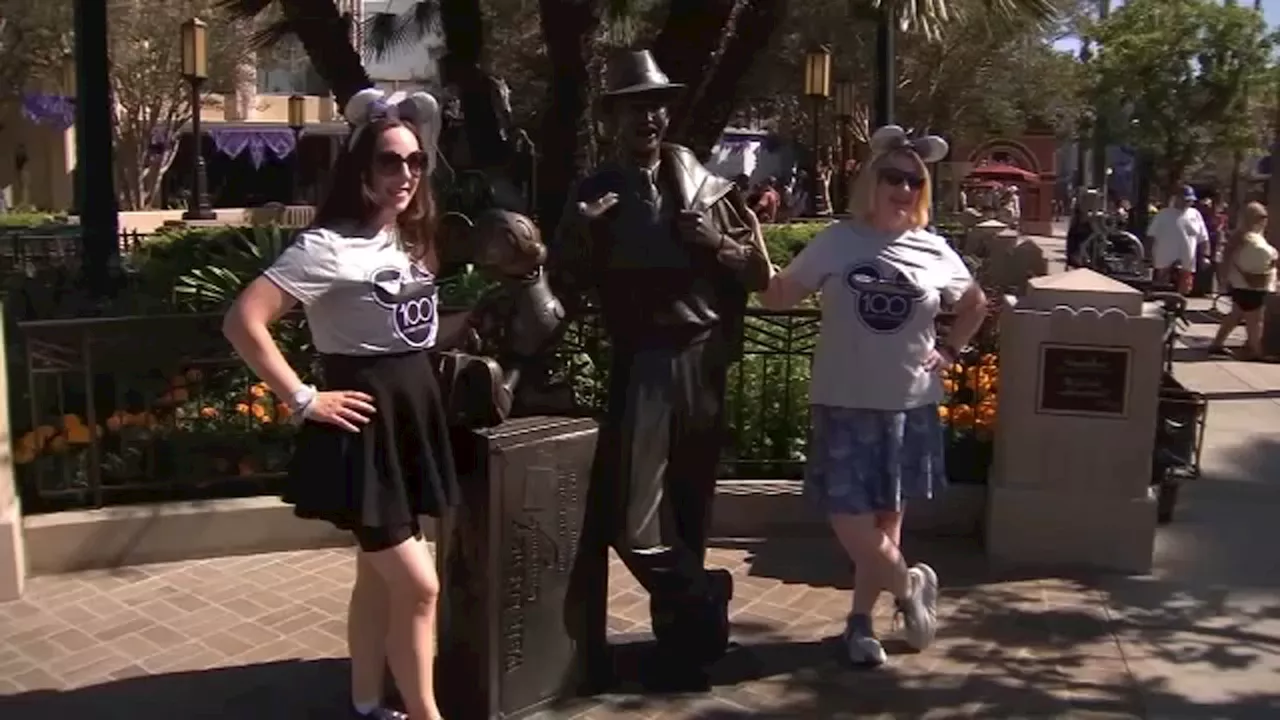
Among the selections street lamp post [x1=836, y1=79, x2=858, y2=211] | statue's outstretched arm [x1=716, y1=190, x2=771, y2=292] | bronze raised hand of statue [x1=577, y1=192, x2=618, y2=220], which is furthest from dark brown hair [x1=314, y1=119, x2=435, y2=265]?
street lamp post [x1=836, y1=79, x2=858, y2=211]

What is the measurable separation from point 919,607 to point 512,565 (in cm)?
156

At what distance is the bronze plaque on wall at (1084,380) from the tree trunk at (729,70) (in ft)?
16.8

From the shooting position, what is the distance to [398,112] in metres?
3.45

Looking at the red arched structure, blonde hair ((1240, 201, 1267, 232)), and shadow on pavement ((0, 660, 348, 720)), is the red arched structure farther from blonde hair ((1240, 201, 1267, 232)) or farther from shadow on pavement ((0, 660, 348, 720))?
shadow on pavement ((0, 660, 348, 720))

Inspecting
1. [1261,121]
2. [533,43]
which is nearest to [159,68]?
[533,43]

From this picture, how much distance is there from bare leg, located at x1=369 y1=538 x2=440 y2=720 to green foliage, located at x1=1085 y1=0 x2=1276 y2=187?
2208 centimetres

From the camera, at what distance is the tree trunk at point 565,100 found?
9.91 metres

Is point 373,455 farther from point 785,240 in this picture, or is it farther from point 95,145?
point 785,240

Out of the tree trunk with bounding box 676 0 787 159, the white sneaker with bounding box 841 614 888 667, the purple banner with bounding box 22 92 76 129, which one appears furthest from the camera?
the purple banner with bounding box 22 92 76 129

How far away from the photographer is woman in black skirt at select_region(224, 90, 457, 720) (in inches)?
129

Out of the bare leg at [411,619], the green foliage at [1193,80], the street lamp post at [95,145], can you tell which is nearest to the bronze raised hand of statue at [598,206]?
the bare leg at [411,619]

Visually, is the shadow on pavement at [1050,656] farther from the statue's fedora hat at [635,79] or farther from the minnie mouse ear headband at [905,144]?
the statue's fedora hat at [635,79]

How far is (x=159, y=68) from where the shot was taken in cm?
2995

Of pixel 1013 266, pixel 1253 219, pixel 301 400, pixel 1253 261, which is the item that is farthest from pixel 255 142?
pixel 301 400
